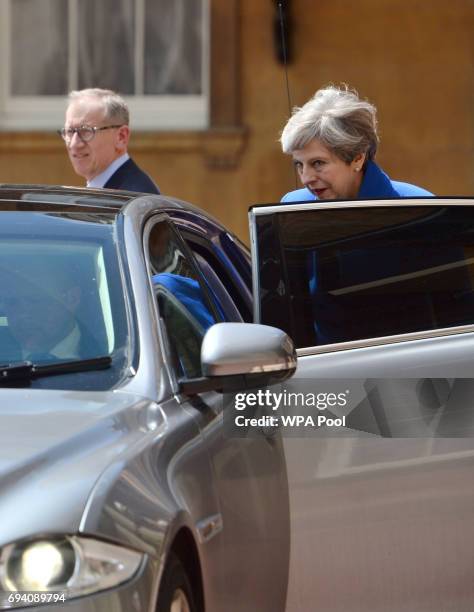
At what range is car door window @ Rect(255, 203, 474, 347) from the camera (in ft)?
16.3

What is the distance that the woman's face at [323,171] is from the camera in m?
5.78

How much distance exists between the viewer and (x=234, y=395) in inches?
182

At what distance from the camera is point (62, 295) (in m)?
4.54

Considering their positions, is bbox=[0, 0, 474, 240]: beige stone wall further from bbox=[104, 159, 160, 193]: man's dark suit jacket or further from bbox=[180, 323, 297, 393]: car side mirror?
bbox=[180, 323, 297, 393]: car side mirror

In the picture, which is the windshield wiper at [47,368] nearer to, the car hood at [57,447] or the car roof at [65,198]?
the car hood at [57,447]

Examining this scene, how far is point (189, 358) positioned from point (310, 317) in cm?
45

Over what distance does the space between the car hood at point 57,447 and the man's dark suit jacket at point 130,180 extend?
3.73 m

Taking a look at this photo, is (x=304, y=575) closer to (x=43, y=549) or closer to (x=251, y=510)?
(x=251, y=510)

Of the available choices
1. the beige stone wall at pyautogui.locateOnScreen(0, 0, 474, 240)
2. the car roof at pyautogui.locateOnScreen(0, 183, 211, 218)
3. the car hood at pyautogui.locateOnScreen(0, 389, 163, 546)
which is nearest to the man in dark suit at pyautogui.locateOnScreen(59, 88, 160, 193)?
the car roof at pyautogui.locateOnScreen(0, 183, 211, 218)

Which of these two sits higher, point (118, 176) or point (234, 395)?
point (118, 176)

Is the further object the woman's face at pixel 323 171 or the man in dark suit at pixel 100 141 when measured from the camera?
the man in dark suit at pixel 100 141

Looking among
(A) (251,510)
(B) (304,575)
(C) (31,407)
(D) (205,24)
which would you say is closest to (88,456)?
(C) (31,407)

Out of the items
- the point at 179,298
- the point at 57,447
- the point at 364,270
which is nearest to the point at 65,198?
the point at 179,298

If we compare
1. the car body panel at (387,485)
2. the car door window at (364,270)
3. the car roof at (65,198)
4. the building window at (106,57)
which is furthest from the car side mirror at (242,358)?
the building window at (106,57)
